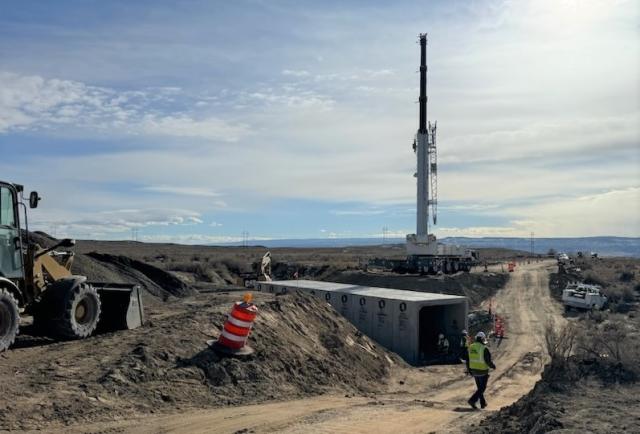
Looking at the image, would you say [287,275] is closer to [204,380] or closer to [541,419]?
[204,380]

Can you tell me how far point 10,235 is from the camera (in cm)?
1214

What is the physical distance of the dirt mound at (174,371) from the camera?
984 centimetres

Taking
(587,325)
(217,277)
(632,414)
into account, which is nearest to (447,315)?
(587,325)

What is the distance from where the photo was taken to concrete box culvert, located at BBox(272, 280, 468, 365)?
72.2ft

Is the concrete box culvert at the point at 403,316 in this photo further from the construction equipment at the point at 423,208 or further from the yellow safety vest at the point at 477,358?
the construction equipment at the point at 423,208

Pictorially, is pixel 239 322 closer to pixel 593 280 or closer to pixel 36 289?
pixel 36 289

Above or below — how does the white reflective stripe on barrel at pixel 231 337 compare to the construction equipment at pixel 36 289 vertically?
below

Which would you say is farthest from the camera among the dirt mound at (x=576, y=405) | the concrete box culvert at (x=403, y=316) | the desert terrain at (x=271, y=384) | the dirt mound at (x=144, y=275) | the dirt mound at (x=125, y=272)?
the dirt mound at (x=144, y=275)

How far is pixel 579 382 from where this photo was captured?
11.3 metres

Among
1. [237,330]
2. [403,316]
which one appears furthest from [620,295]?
[237,330]

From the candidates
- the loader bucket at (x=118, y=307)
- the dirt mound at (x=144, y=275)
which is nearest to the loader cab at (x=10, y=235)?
the loader bucket at (x=118, y=307)

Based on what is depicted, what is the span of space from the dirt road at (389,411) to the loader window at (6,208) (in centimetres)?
501

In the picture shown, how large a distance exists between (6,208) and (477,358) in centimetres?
1046

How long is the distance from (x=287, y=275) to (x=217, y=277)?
10.6m
